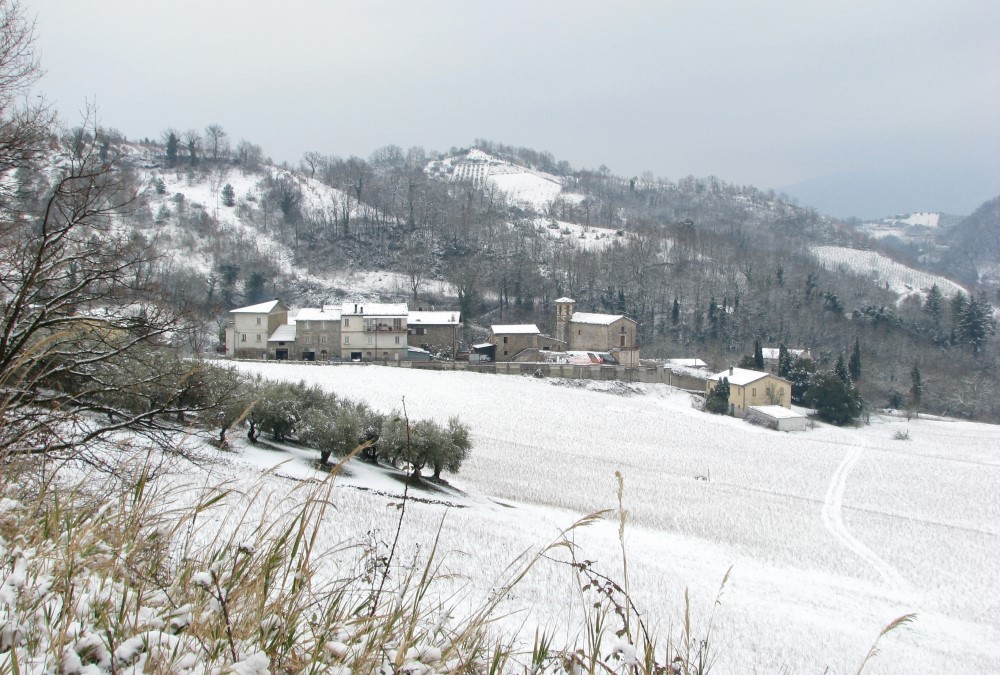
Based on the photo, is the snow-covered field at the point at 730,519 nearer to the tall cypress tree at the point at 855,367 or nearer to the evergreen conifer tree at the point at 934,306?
the tall cypress tree at the point at 855,367

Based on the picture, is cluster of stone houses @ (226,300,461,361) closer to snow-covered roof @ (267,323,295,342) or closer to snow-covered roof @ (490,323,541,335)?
snow-covered roof @ (267,323,295,342)

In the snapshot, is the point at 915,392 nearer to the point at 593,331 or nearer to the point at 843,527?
the point at 593,331

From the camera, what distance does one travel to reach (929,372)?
67.8 m

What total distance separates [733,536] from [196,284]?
213ft

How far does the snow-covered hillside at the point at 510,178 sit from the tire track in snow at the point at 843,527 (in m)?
110

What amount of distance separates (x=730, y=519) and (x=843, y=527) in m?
4.21

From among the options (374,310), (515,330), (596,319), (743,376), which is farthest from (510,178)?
(743,376)

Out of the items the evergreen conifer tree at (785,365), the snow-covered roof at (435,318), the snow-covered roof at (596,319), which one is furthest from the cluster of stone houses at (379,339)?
the evergreen conifer tree at (785,365)

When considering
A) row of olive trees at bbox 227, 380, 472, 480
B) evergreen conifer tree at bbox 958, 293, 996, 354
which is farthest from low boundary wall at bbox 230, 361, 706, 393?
evergreen conifer tree at bbox 958, 293, 996, 354

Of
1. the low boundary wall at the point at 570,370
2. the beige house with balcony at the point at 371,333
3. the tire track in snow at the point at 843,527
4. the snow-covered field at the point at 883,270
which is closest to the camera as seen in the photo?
the tire track in snow at the point at 843,527

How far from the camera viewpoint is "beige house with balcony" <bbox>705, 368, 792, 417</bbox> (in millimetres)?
46406

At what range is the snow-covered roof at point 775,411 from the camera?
43.2m

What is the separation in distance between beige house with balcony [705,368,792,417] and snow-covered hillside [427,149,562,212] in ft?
304

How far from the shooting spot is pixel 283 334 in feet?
178
